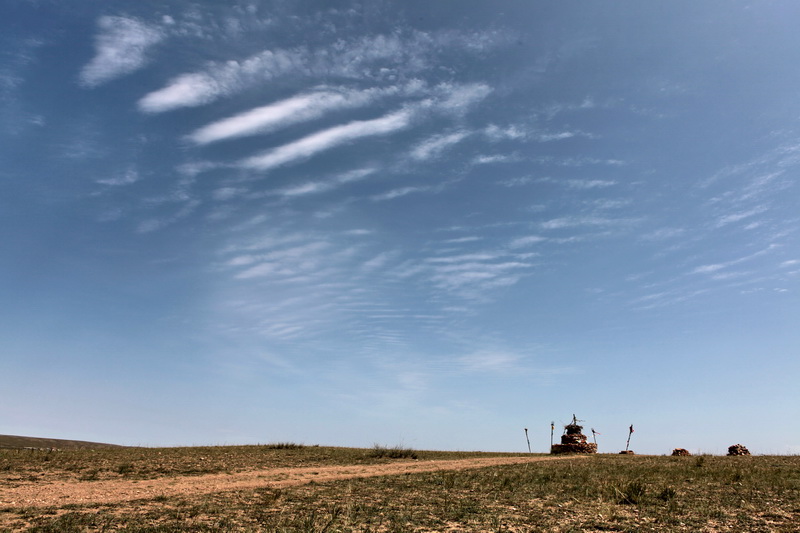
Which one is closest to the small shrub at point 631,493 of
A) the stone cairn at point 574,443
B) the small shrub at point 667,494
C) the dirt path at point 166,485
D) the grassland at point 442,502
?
the grassland at point 442,502

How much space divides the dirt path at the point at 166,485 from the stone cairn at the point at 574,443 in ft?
71.0

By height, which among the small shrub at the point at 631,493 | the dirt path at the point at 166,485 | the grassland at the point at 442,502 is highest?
the small shrub at the point at 631,493

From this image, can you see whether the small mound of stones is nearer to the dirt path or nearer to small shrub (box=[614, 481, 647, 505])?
the dirt path

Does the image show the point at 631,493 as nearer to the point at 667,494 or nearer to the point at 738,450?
the point at 667,494

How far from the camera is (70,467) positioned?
23.6 m

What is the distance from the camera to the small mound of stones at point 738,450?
137ft

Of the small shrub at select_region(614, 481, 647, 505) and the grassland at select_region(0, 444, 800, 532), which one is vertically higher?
the small shrub at select_region(614, 481, 647, 505)

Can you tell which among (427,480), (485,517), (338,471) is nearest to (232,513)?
(485,517)

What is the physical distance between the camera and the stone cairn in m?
42.9

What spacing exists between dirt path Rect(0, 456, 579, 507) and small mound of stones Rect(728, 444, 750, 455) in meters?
30.4

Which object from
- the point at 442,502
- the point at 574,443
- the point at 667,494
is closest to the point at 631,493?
the point at 667,494

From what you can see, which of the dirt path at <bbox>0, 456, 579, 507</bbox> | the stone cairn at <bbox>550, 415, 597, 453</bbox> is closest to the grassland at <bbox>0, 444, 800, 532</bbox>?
the dirt path at <bbox>0, 456, 579, 507</bbox>

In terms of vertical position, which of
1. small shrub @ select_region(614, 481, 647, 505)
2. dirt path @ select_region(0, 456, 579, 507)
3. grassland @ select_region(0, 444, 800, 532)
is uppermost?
small shrub @ select_region(614, 481, 647, 505)

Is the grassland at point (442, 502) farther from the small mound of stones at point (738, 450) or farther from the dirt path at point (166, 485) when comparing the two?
the small mound of stones at point (738, 450)
